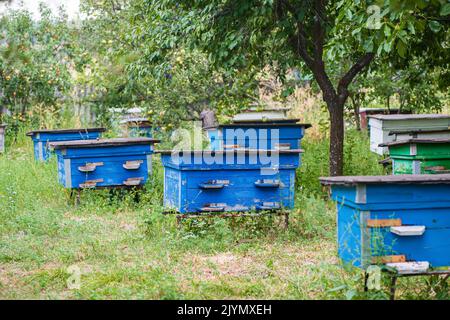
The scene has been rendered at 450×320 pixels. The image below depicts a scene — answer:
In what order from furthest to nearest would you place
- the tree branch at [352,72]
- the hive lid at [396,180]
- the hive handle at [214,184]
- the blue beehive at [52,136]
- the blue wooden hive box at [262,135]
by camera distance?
1. the blue beehive at [52,136]
2. the blue wooden hive box at [262,135]
3. the tree branch at [352,72]
4. the hive handle at [214,184]
5. the hive lid at [396,180]

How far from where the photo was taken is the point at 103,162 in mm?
8805

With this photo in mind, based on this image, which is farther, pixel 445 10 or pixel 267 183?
pixel 267 183

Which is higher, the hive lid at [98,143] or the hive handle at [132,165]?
the hive lid at [98,143]

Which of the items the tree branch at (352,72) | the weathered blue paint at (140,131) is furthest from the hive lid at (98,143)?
the weathered blue paint at (140,131)

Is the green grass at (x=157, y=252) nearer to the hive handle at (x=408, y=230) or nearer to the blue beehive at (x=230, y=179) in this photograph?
the blue beehive at (x=230, y=179)

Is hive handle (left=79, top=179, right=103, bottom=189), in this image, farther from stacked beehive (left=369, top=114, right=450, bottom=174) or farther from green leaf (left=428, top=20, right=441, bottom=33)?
green leaf (left=428, top=20, right=441, bottom=33)

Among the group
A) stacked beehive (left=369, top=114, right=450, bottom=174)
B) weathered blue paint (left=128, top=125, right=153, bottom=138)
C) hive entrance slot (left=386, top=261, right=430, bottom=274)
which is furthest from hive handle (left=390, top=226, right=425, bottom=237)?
weathered blue paint (left=128, top=125, right=153, bottom=138)

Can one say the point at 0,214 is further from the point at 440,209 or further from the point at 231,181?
the point at 440,209

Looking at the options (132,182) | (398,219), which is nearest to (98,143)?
(132,182)

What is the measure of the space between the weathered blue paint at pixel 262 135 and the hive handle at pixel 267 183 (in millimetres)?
3243

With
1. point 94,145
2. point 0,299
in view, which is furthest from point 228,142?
point 0,299

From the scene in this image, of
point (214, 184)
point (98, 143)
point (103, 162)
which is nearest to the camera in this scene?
point (214, 184)

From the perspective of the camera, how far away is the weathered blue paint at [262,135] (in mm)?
10359

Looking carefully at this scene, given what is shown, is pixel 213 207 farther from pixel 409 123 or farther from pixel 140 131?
pixel 140 131
